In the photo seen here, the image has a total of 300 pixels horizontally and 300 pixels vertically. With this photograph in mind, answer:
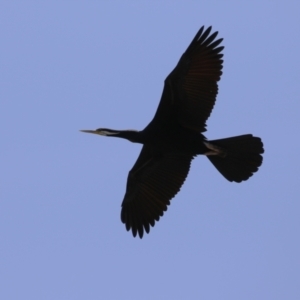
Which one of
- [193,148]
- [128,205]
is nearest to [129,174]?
[128,205]

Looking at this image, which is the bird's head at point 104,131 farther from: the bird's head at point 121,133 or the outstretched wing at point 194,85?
the outstretched wing at point 194,85

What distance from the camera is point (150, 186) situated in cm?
2117

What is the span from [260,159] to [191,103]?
4.96 ft

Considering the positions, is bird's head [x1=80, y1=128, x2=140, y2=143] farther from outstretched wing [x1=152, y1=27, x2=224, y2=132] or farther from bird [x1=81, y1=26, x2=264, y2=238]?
outstretched wing [x1=152, y1=27, x2=224, y2=132]

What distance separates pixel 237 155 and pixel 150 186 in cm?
187

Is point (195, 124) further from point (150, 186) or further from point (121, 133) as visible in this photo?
point (150, 186)

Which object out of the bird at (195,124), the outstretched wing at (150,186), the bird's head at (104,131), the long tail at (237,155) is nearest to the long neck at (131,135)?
the bird at (195,124)

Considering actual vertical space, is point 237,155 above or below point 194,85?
below

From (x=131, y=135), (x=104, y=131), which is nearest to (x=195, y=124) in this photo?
(x=131, y=135)

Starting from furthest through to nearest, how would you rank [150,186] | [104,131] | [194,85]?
[150,186] < [104,131] < [194,85]

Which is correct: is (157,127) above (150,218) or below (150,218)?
above

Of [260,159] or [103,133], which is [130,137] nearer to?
[103,133]

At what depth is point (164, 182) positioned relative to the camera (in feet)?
69.0

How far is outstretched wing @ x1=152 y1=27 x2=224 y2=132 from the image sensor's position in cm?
1966
